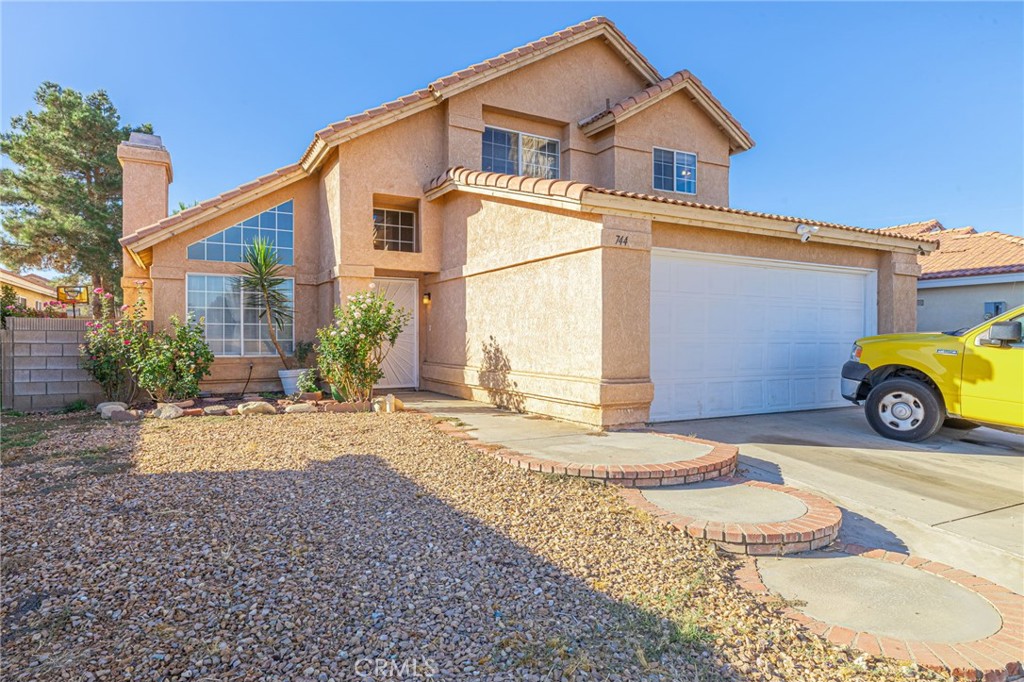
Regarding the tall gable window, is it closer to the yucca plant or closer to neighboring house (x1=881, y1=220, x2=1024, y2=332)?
the yucca plant

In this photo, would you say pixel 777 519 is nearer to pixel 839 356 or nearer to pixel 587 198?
pixel 587 198

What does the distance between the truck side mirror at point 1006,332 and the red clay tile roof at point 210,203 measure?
42.1ft

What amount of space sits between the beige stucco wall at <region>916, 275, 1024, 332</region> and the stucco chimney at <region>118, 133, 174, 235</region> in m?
20.6

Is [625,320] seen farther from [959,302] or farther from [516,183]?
[959,302]

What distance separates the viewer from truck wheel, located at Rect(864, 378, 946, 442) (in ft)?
23.8

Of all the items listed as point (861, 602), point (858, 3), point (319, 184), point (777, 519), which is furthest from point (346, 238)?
point (858, 3)

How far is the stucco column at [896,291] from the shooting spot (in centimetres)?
999

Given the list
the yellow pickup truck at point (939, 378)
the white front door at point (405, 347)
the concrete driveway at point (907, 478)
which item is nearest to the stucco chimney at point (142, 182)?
the white front door at point (405, 347)

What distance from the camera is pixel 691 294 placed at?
8375 mm

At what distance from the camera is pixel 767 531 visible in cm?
402

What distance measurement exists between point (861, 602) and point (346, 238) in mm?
10296

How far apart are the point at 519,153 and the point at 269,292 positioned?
6.68 meters

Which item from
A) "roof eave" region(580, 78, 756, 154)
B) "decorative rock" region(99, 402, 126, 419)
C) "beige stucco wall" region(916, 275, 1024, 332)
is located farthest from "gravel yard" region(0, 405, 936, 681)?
"beige stucco wall" region(916, 275, 1024, 332)

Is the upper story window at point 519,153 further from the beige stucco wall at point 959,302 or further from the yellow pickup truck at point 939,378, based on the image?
the beige stucco wall at point 959,302
